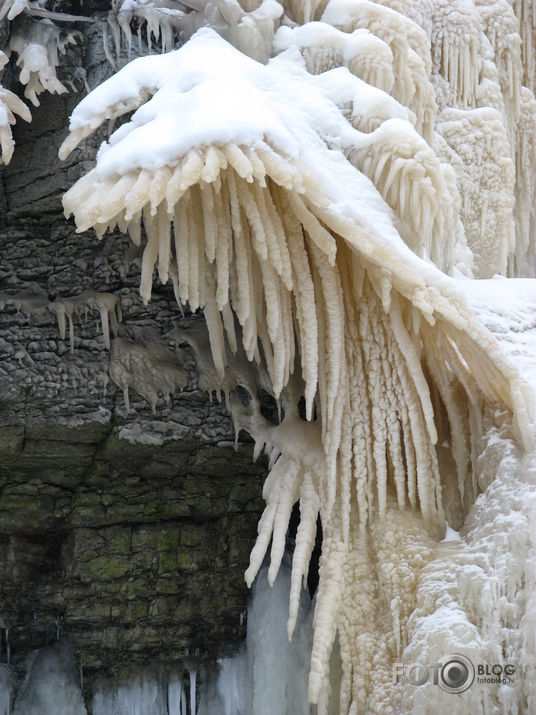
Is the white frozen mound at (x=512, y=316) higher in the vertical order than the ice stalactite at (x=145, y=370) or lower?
lower

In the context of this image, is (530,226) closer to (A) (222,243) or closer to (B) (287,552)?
(B) (287,552)

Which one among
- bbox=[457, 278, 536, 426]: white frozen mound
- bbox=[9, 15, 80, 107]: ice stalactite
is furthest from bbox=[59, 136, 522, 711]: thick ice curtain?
bbox=[9, 15, 80, 107]: ice stalactite

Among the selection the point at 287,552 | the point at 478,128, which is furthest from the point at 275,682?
the point at 478,128

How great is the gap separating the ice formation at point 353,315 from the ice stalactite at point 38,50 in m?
1.24

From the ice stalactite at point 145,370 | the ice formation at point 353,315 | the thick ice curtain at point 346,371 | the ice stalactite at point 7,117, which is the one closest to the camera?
the ice formation at point 353,315

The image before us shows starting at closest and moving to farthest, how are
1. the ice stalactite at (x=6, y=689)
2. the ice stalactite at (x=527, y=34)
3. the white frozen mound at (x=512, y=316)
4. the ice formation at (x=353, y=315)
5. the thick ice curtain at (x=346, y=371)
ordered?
the ice formation at (x=353, y=315) → the thick ice curtain at (x=346, y=371) → the white frozen mound at (x=512, y=316) → the ice stalactite at (x=6, y=689) → the ice stalactite at (x=527, y=34)

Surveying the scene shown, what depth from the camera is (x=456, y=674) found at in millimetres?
4102

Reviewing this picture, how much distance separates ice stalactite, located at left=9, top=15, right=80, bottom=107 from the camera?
19.2ft

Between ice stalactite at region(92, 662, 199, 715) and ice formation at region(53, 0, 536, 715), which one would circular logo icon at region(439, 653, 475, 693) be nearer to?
ice formation at region(53, 0, 536, 715)

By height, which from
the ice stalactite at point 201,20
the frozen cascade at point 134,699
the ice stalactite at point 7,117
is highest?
the ice stalactite at point 201,20

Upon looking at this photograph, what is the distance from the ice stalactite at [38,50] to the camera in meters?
5.86

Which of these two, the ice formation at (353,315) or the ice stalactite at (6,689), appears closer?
the ice formation at (353,315)

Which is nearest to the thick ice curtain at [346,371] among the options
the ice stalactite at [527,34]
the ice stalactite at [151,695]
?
the ice stalactite at [151,695]

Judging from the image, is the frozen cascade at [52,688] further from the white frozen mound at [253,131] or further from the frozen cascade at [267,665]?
the white frozen mound at [253,131]
